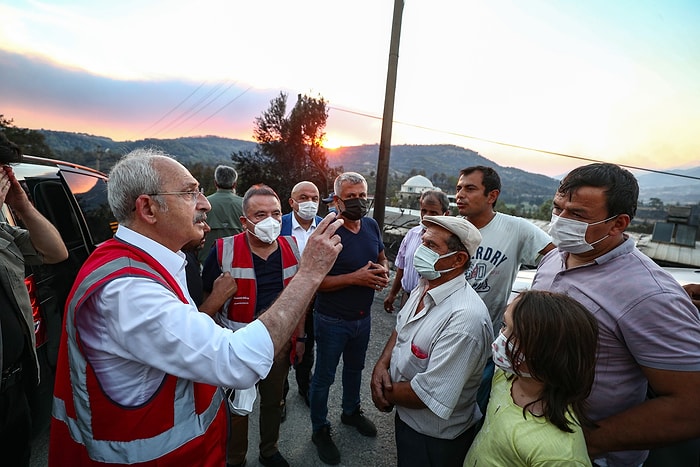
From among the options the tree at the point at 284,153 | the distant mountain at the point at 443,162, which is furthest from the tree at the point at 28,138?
the distant mountain at the point at 443,162

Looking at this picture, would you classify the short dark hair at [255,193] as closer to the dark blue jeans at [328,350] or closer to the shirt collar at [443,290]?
the dark blue jeans at [328,350]

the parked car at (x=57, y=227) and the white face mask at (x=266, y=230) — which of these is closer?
the parked car at (x=57, y=227)

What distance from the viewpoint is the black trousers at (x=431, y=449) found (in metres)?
1.70

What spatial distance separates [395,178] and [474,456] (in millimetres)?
85256

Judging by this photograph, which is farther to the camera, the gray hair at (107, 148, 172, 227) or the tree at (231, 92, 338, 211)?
the tree at (231, 92, 338, 211)

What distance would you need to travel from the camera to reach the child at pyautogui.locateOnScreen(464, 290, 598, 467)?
3.85 feet

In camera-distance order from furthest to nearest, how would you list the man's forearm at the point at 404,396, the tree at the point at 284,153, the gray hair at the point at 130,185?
1. the tree at the point at 284,153
2. the man's forearm at the point at 404,396
3. the gray hair at the point at 130,185

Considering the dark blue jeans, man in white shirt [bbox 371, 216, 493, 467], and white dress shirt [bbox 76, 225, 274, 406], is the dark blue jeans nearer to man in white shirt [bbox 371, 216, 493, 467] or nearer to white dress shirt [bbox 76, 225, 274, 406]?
man in white shirt [bbox 371, 216, 493, 467]

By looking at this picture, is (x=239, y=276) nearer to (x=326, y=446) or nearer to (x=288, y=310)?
(x=288, y=310)

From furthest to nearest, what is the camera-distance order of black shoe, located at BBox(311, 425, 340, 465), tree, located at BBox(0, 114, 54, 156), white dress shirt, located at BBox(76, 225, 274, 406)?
tree, located at BBox(0, 114, 54, 156), black shoe, located at BBox(311, 425, 340, 465), white dress shirt, located at BBox(76, 225, 274, 406)

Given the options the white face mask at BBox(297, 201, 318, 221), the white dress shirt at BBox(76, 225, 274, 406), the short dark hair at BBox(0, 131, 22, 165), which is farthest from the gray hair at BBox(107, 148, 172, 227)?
the white face mask at BBox(297, 201, 318, 221)

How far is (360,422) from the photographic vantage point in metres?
2.87

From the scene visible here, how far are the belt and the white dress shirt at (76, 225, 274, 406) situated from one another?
95 centimetres

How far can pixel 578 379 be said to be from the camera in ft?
3.99
